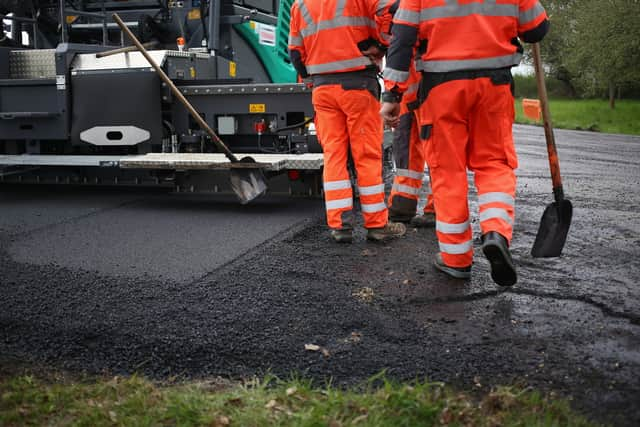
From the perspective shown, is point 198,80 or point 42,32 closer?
point 198,80

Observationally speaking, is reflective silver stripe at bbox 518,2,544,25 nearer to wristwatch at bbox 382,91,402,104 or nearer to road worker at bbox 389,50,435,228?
wristwatch at bbox 382,91,402,104

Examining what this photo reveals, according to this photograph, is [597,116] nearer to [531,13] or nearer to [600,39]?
[600,39]

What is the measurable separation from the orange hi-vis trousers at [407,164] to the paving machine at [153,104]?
35.2 inches

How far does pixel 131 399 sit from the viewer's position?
8.40ft

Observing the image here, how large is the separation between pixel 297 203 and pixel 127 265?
267 cm

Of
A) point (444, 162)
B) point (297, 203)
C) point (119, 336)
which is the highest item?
point (444, 162)

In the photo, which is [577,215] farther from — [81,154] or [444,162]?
[81,154]

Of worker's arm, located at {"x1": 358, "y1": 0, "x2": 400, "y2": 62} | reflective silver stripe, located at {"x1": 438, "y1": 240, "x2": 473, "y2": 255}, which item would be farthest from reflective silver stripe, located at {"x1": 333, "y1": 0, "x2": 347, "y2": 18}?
reflective silver stripe, located at {"x1": 438, "y1": 240, "x2": 473, "y2": 255}

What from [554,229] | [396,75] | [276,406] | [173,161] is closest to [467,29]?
[396,75]

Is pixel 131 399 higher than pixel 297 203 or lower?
higher

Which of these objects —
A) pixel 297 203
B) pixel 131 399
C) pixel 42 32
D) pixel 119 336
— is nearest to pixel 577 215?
pixel 297 203

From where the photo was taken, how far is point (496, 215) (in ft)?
12.7

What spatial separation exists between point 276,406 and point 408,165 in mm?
3400

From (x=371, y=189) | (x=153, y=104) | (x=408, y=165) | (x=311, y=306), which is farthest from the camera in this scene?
(x=153, y=104)
